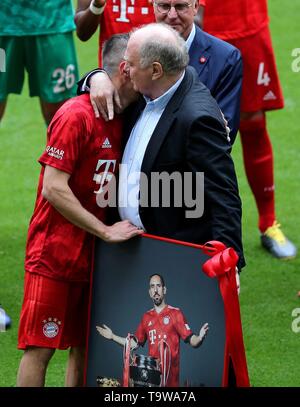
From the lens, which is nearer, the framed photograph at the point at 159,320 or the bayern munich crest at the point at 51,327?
the framed photograph at the point at 159,320

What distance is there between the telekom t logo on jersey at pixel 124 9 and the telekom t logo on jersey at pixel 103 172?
182 cm

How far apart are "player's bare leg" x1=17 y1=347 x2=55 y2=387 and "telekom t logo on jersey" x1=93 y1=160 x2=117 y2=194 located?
71cm

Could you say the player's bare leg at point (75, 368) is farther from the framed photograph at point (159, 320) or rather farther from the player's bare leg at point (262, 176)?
the player's bare leg at point (262, 176)

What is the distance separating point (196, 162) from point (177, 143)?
11 cm

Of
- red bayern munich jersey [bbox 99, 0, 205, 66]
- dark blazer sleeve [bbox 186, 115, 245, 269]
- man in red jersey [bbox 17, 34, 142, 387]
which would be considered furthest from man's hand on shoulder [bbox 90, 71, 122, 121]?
red bayern munich jersey [bbox 99, 0, 205, 66]

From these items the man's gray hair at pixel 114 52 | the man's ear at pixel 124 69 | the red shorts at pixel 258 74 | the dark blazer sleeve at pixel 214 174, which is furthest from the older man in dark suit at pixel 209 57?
the red shorts at pixel 258 74

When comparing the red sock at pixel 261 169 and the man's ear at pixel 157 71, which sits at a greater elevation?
the red sock at pixel 261 169

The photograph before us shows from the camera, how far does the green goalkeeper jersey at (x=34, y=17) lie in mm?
7258

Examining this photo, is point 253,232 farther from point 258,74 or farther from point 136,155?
point 136,155

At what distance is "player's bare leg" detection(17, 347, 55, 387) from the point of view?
497 cm

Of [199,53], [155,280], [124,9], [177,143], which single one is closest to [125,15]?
[124,9]

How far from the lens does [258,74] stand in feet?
24.1
